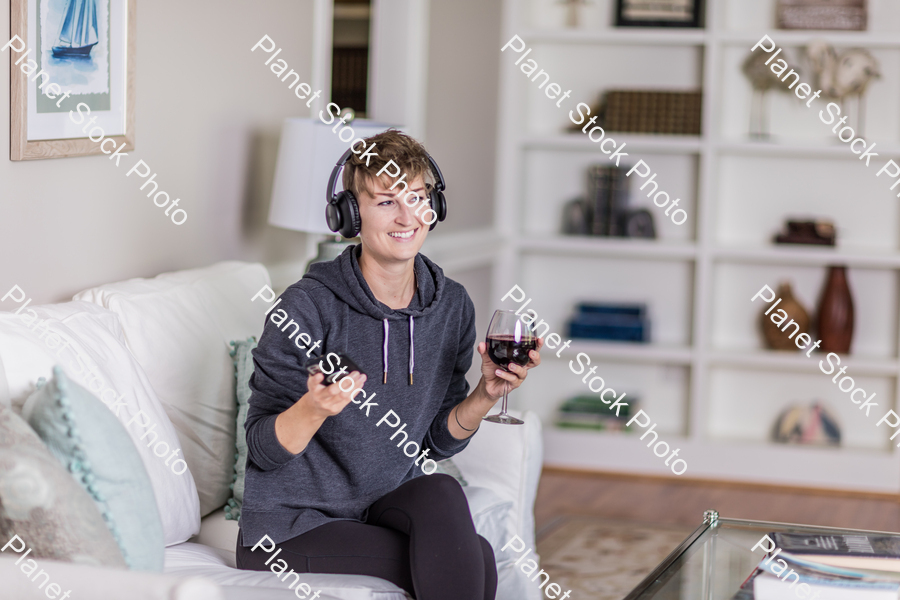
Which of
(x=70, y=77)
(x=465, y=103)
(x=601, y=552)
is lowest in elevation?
(x=601, y=552)

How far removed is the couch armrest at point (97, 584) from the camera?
3.50 ft

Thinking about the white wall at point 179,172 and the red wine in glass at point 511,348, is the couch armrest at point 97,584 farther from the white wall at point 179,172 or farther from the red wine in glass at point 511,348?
the white wall at point 179,172

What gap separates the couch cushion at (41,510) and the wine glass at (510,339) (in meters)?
0.66

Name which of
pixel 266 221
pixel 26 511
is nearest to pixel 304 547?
pixel 26 511

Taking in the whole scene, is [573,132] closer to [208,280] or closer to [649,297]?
[649,297]

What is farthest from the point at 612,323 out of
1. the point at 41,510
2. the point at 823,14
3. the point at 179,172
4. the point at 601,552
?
the point at 41,510

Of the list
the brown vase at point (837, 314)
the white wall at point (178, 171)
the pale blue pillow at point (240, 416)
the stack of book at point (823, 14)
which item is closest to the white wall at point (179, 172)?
the white wall at point (178, 171)

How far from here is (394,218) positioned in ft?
5.35

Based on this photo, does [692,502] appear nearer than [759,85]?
Yes

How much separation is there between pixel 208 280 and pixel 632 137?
7.22ft

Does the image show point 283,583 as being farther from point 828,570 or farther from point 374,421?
point 828,570

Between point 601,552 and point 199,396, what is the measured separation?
1.58 metres

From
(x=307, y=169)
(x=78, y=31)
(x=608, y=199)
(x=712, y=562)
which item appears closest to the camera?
(x=712, y=562)

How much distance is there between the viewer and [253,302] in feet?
7.32
